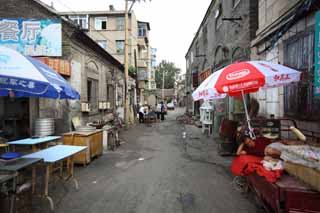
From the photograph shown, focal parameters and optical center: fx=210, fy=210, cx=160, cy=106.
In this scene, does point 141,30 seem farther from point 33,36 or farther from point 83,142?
point 83,142

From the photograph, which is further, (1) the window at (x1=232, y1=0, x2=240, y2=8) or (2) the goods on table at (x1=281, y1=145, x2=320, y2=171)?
(1) the window at (x1=232, y1=0, x2=240, y2=8)

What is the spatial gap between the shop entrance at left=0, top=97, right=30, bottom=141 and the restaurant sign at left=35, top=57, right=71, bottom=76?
5.83 feet

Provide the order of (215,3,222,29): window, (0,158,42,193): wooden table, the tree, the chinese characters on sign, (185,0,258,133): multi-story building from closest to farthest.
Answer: the chinese characters on sign, (0,158,42,193): wooden table, (185,0,258,133): multi-story building, (215,3,222,29): window, the tree

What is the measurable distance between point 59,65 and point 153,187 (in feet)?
18.5

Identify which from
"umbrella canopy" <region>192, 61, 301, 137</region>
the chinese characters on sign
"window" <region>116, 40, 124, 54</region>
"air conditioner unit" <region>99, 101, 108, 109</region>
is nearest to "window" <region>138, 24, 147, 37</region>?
"window" <region>116, 40, 124, 54</region>

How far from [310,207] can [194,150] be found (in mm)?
5600

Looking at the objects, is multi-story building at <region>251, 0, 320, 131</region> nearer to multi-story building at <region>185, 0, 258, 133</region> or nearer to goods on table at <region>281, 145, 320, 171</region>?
multi-story building at <region>185, 0, 258, 133</region>

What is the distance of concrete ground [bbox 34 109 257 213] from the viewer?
3633 millimetres

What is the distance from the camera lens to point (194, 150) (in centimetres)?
799

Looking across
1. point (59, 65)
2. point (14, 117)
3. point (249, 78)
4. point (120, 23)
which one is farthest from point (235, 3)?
point (120, 23)

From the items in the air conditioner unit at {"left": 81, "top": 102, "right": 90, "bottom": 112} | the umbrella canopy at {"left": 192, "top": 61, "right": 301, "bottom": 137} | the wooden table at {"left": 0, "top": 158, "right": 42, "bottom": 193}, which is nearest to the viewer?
the wooden table at {"left": 0, "top": 158, "right": 42, "bottom": 193}

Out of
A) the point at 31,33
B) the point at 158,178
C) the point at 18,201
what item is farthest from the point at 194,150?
the point at 31,33

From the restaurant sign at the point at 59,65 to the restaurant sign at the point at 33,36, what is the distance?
397mm

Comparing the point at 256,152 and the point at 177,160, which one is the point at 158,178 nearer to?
the point at 177,160
